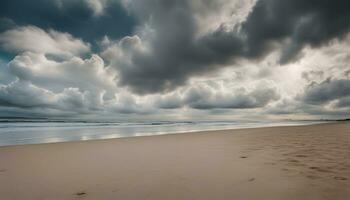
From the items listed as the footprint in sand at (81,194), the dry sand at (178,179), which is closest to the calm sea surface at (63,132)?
the dry sand at (178,179)

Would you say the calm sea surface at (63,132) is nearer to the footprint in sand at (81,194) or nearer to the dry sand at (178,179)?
the dry sand at (178,179)

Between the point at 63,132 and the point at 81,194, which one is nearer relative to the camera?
the point at 81,194

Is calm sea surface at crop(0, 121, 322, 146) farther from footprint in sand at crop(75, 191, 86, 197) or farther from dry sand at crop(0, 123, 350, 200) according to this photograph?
footprint in sand at crop(75, 191, 86, 197)

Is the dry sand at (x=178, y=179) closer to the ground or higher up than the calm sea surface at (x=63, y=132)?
higher up

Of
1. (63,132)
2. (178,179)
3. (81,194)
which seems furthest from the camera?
(63,132)

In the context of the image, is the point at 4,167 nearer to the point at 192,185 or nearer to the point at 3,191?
the point at 3,191

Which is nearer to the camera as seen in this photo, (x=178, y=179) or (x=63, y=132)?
(x=178, y=179)

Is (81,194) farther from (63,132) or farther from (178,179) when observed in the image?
(63,132)

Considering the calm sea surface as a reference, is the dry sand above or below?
above

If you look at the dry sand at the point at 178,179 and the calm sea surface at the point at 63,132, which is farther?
the calm sea surface at the point at 63,132

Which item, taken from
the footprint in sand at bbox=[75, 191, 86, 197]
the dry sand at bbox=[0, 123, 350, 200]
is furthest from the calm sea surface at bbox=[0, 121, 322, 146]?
the footprint in sand at bbox=[75, 191, 86, 197]

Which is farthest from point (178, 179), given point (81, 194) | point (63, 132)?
point (63, 132)

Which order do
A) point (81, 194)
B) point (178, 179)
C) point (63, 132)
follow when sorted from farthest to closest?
point (63, 132) < point (178, 179) < point (81, 194)

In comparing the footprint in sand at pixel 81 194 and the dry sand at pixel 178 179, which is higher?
the dry sand at pixel 178 179
